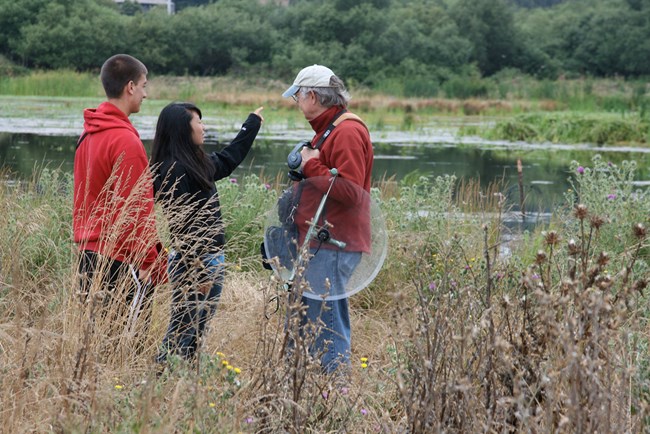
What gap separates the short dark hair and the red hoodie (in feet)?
0.23

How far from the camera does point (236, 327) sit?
4973 mm

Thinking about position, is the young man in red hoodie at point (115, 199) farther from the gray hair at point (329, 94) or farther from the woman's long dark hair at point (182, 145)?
the gray hair at point (329, 94)

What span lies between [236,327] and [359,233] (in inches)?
36.7

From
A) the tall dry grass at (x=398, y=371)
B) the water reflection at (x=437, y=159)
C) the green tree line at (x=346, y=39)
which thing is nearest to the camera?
the tall dry grass at (x=398, y=371)

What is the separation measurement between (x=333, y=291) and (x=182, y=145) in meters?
0.96

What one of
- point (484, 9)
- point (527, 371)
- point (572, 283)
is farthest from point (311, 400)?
point (484, 9)

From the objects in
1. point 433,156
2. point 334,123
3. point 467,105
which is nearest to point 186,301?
point 334,123

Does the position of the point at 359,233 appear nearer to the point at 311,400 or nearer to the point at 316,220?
the point at 316,220

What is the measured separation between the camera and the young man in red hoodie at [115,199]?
14.0 feet

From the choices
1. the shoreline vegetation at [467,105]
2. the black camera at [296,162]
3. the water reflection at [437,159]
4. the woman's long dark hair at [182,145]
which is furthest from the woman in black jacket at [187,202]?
the shoreline vegetation at [467,105]

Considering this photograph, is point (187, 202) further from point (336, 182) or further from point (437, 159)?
point (437, 159)

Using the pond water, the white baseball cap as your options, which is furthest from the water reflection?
the white baseball cap

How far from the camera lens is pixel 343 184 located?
13.9 feet

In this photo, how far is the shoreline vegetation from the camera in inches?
1057
